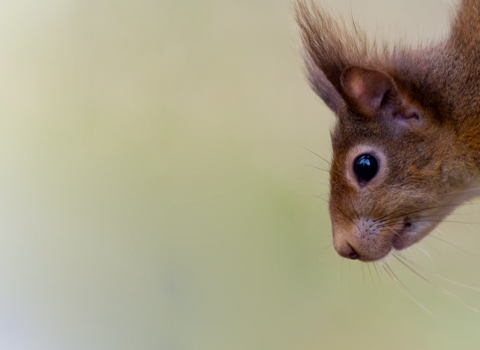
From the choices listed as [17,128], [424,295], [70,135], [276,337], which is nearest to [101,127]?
[70,135]

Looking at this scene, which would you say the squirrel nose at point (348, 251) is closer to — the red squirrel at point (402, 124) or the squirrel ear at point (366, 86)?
the red squirrel at point (402, 124)

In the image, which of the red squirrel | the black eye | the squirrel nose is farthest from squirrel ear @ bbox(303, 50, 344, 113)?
the squirrel nose

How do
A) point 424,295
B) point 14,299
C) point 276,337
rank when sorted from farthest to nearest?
point 14,299
point 276,337
point 424,295

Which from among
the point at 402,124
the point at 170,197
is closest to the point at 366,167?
the point at 402,124

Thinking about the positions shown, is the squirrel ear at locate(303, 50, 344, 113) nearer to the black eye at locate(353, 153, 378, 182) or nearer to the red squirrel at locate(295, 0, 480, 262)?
the red squirrel at locate(295, 0, 480, 262)

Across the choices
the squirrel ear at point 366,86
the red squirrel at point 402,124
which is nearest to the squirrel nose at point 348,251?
the red squirrel at point 402,124

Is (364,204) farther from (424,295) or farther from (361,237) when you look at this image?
(424,295)
